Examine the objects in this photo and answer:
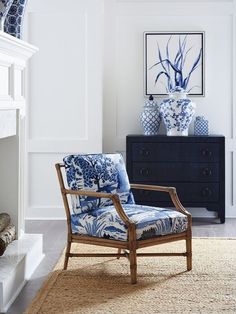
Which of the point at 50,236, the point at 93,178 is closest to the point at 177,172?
the point at 50,236

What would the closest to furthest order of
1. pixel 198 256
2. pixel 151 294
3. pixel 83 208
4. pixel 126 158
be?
pixel 151 294, pixel 83 208, pixel 198 256, pixel 126 158

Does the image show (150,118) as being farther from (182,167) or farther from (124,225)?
(124,225)

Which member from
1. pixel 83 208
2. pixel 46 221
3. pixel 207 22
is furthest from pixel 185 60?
pixel 83 208

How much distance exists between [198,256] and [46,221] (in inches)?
77.4

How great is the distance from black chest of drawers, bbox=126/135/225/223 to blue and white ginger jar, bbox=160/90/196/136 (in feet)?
0.40

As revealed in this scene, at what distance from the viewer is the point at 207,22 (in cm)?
623

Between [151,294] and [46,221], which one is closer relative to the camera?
[151,294]

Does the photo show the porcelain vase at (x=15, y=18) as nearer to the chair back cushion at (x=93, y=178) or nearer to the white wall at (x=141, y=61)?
the chair back cushion at (x=93, y=178)

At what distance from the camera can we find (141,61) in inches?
248

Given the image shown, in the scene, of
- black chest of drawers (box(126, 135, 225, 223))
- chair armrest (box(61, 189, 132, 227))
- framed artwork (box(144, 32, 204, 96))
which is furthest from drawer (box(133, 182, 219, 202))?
chair armrest (box(61, 189, 132, 227))

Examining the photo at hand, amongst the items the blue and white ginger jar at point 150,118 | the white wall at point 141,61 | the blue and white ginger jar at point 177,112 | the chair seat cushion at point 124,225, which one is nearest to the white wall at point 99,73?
the white wall at point 141,61

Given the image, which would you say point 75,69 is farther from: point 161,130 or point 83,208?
point 83,208

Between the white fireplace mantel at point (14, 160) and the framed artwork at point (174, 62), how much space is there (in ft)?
6.61

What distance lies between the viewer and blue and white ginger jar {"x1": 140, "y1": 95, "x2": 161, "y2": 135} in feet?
19.9
